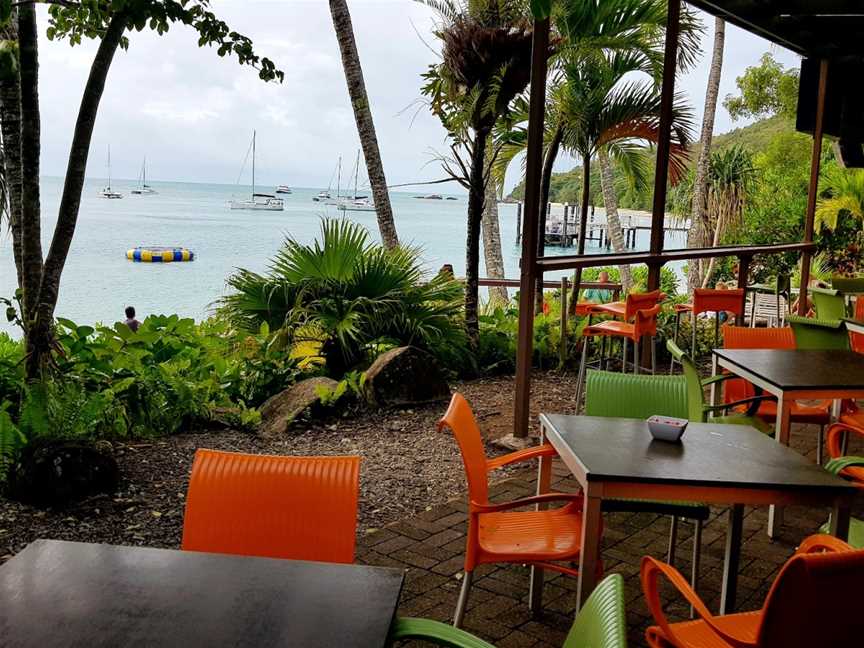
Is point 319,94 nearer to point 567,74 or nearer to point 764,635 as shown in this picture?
point 567,74

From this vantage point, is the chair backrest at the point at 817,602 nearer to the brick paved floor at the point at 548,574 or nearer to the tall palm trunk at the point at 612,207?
the brick paved floor at the point at 548,574

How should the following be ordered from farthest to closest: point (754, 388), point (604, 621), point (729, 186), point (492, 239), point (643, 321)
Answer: point (729, 186), point (492, 239), point (643, 321), point (754, 388), point (604, 621)

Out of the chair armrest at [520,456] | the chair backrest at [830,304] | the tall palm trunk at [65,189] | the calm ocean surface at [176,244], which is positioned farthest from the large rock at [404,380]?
the chair armrest at [520,456]

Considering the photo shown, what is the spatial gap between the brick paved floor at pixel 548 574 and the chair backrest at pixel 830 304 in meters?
2.34

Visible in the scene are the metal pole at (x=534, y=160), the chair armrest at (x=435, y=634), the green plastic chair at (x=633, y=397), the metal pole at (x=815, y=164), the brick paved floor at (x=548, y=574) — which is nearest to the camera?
the chair armrest at (x=435, y=634)

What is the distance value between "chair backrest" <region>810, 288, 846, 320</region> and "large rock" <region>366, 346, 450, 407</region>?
2.83 metres

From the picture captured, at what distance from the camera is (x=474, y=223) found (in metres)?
A: 7.36

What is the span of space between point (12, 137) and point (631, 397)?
3654mm

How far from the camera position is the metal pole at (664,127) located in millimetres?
5918

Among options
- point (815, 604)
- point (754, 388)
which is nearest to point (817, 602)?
point (815, 604)

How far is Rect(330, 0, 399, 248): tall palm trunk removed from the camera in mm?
9602

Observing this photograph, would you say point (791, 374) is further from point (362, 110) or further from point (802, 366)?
point (362, 110)

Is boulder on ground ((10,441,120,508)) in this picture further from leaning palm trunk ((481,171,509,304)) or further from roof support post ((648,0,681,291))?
leaning palm trunk ((481,171,509,304))

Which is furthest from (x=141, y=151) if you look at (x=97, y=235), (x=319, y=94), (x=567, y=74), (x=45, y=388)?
(x=45, y=388)
